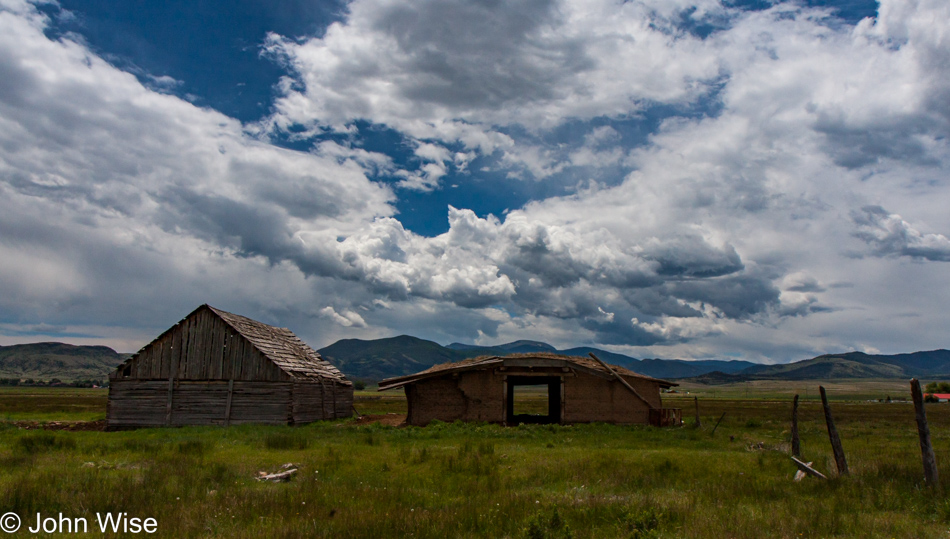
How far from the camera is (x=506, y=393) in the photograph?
28.2m

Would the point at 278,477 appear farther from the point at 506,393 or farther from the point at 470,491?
the point at 506,393

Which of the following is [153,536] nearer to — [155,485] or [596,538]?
[155,485]

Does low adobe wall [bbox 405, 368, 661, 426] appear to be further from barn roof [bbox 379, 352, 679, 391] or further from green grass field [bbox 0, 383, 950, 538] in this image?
green grass field [bbox 0, 383, 950, 538]

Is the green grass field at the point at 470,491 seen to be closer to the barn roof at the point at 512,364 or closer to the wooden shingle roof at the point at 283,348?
the barn roof at the point at 512,364

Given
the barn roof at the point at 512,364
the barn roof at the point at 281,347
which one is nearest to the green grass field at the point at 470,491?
the barn roof at the point at 512,364

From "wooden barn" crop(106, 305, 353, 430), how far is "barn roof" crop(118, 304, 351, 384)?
0.39ft

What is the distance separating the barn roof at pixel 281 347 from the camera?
31.9m

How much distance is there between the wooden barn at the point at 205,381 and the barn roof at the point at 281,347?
12cm

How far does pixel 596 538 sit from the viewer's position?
27.3 ft

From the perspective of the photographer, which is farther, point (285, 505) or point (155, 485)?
point (155, 485)

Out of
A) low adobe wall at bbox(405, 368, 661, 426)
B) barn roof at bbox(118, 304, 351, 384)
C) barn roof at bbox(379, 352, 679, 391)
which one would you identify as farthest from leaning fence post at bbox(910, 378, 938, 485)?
barn roof at bbox(118, 304, 351, 384)

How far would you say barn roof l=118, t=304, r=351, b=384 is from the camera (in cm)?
3192

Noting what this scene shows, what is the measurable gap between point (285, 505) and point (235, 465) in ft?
18.2

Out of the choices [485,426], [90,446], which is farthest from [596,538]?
[485,426]
